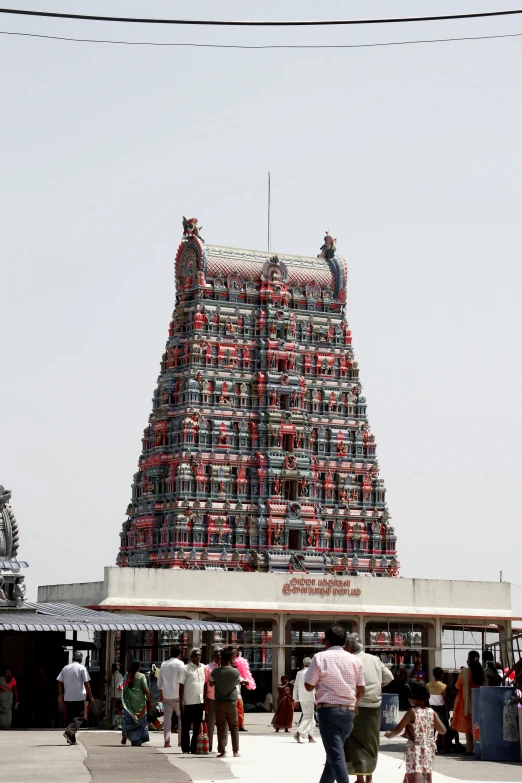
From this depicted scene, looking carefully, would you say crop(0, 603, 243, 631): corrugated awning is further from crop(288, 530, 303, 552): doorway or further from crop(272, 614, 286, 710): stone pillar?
crop(288, 530, 303, 552): doorway

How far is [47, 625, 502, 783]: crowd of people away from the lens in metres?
14.5

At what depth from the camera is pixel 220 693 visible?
861 inches

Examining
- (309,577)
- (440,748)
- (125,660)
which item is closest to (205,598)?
(309,577)

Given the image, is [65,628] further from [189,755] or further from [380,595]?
[380,595]

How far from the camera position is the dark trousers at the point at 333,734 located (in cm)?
1416

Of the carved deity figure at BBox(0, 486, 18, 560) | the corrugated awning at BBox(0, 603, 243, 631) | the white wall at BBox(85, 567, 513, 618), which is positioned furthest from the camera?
→ the white wall at BBox(85, 567, 513, 618)

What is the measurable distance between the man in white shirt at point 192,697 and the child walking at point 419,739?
7751 mm

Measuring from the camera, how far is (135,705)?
2377 centimetres

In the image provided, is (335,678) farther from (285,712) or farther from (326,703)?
(285,712)

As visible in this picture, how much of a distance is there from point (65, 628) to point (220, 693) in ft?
30.8

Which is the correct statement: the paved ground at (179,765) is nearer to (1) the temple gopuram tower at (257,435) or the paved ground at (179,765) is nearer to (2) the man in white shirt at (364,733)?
(2) the man in white shirt at (364,733)

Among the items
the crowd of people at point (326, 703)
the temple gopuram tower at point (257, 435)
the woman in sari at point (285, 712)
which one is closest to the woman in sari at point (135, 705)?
the crowd of people at point (326, 703)

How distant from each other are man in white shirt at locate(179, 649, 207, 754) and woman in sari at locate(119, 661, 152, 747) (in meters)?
0.86

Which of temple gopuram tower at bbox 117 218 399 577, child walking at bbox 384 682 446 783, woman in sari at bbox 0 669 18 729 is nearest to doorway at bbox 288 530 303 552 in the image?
temple gopuram tower at bbox 117 218 399 577
